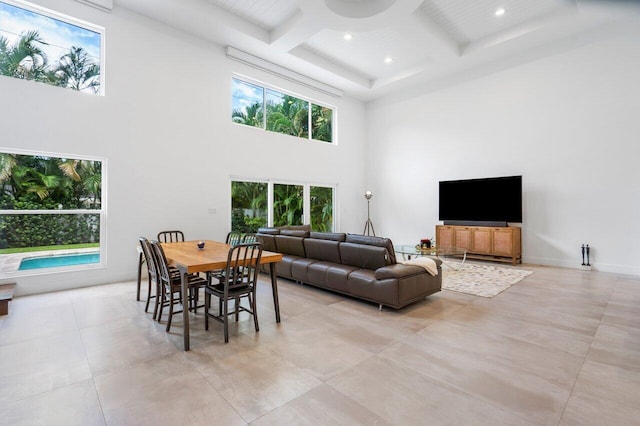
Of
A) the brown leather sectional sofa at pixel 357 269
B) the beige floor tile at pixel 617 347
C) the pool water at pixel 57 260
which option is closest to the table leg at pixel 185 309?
the brown leather sectional sofa at pixel 357 269

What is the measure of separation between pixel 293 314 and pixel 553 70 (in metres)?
7.19

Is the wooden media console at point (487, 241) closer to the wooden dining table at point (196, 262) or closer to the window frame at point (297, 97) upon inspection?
the window frame at point (297, 97)

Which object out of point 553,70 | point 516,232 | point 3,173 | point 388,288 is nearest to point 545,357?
point 388,288

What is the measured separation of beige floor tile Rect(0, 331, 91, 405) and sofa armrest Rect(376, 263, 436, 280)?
2.85m

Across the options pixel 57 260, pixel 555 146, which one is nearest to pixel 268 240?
pixel 57 260

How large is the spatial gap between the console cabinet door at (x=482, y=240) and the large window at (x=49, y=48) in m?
7.80

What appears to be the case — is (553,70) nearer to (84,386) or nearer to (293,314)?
(293,314)

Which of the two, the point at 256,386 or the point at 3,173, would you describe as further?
the point at 3,173

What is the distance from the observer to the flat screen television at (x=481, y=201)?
6.62m

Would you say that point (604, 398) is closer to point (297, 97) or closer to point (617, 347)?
point (617, 347)

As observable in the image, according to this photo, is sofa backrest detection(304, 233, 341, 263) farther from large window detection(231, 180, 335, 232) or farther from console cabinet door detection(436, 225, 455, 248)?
console cabinet door detection(436, 225, 455, 248)

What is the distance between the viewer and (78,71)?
4.89 metres

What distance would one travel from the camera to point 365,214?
9875 mm

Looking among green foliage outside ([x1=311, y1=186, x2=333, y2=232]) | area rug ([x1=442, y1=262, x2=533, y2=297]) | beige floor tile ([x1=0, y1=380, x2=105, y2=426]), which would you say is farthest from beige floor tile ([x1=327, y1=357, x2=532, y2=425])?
A: green foliage outside ([x1=311, y1=186, x2=333, y2=232])
